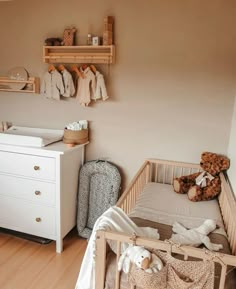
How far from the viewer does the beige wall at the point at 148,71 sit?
2195 mm

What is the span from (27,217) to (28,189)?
27 centimetres

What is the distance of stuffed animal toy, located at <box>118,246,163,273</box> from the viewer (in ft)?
3.84

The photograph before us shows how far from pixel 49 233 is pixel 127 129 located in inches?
46.0

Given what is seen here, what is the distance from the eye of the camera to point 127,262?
4.04 feet

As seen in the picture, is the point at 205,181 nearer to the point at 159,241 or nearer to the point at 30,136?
the point at 159,241

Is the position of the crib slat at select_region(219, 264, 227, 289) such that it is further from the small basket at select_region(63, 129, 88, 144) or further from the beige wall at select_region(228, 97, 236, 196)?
the small basket at select_region(63, 129, 88, 144)

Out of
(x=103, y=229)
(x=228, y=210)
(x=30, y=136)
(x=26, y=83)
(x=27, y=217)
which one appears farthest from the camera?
(x=26, y=83)

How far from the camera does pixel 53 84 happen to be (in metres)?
2.57

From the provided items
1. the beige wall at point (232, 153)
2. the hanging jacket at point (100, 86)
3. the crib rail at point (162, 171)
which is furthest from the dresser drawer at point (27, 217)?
the beige wall at point (232, 153)

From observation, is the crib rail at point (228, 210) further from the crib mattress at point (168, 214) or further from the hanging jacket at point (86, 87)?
the hanging jacket at point (86, 87)

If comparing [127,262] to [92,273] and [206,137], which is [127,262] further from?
[206,137]

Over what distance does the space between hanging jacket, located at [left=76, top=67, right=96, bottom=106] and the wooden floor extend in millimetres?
1344

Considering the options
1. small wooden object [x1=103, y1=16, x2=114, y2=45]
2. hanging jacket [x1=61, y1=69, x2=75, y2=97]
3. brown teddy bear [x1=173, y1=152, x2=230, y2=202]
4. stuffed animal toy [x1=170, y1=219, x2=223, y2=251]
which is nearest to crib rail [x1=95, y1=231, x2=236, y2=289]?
stuffed animal toy [x1=170, y1=219, x2=223, y2=251]

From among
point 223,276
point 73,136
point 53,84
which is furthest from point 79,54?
point 223,276
